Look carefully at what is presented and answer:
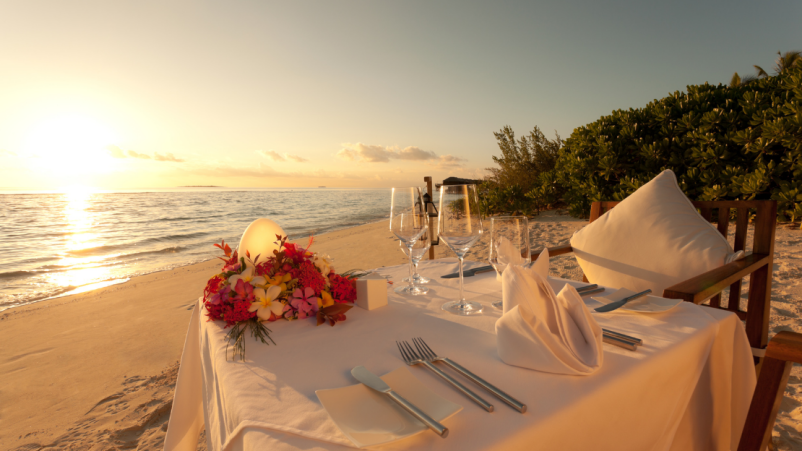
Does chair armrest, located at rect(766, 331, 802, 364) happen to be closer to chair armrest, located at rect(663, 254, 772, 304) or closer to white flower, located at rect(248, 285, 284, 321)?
chair armrest, located at rect(663, 254, 772, 304)

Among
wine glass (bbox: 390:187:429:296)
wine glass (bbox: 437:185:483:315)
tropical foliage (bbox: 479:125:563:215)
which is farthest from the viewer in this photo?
tropical foliage (bbox: 479:125:563:215)

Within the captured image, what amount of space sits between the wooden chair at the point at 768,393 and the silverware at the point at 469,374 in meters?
0.78

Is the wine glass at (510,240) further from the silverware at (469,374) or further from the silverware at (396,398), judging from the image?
the silverware at (396,398)

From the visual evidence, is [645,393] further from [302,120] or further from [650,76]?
[302,120]

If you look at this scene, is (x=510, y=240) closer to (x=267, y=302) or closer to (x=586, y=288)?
(x=586, y=288)

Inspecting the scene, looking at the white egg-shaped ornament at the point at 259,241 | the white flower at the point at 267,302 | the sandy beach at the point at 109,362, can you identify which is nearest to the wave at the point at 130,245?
the sandy beach at the point at 109,362

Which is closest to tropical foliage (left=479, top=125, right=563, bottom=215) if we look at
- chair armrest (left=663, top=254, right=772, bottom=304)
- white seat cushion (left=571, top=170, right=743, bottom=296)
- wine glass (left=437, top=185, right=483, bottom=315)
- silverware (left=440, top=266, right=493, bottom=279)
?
white seat cushion (left=571, top=170, right=743, bottom=296)

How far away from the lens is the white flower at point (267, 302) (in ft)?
3.18

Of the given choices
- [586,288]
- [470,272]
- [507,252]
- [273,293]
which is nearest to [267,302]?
[273,293]

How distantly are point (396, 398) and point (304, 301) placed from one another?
0.55 m

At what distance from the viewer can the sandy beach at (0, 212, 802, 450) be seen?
2.23m

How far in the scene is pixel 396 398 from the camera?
0.56 meters

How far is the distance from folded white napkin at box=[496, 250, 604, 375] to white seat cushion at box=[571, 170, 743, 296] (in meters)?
1.58

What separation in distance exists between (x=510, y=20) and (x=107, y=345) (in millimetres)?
11280
